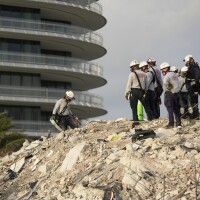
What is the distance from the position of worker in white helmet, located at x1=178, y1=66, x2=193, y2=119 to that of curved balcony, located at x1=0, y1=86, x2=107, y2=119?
30.5m

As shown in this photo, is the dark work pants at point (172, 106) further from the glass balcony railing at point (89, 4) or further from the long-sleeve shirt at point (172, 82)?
the glass balcony railing at point (89, 4)

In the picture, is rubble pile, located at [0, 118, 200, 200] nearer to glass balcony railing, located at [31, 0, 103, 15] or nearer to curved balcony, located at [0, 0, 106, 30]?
curved balcony, located at [0, 0, 106, 30]

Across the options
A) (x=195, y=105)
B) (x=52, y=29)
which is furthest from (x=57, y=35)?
(x=195, y=105)

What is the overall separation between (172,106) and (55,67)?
3335 cm

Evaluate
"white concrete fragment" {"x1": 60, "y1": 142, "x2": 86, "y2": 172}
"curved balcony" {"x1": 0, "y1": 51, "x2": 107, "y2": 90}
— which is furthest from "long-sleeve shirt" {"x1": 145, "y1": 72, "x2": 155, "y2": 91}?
"curved balcony" {"x1": 0, "y1": 51, "x2": 107, "y2": 90}


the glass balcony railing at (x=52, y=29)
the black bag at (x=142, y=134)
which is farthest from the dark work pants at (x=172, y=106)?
the glass balcony railing at (x=52, y=29)

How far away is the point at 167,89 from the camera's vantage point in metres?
15.9

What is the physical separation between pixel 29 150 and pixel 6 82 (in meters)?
31.4

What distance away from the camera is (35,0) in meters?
47.6

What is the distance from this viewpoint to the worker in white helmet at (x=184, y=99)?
16891 millimetres

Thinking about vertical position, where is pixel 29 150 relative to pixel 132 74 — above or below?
below

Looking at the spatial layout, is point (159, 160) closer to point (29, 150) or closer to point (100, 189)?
point (100, 189)

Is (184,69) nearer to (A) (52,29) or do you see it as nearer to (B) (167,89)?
(B) (167,89)

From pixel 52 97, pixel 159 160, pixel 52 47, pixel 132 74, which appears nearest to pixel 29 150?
pixel 132 74
